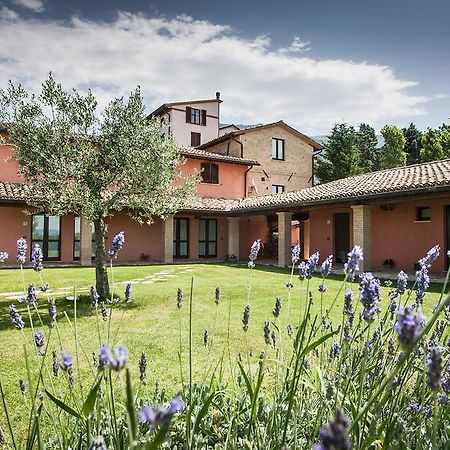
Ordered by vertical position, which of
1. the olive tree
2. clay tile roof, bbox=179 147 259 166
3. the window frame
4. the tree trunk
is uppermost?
the window frame

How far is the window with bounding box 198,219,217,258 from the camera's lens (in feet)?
69.9

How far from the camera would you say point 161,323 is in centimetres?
673

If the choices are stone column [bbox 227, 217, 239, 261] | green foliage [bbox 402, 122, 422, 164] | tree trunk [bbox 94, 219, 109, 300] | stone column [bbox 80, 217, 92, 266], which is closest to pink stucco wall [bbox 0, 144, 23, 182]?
stone column [bbox 80, 217, 92, 266]

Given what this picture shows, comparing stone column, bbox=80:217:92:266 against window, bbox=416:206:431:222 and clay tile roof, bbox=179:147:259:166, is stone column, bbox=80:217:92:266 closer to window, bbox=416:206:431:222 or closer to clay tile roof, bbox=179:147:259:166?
clay tile roof, bbox=179:147:259:166

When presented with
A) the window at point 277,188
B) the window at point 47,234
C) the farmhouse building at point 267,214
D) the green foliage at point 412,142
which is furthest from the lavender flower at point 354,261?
the green foliage at point 412,142

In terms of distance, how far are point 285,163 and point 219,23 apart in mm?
21111

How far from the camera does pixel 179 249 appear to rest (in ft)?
68.1

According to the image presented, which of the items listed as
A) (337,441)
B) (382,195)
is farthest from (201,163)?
(337,441)

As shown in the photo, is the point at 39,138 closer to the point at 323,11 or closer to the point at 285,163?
the point at 323,11

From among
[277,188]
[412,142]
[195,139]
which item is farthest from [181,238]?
[412,142]

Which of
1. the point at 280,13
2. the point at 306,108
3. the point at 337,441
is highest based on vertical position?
the point at 306,108

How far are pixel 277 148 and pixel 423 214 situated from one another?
14648mm

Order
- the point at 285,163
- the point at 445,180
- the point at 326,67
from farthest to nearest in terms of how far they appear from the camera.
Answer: the point at 285,163 → the point at 445,180 → the point at 326,67

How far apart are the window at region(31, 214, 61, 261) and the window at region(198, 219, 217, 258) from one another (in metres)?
7.33
